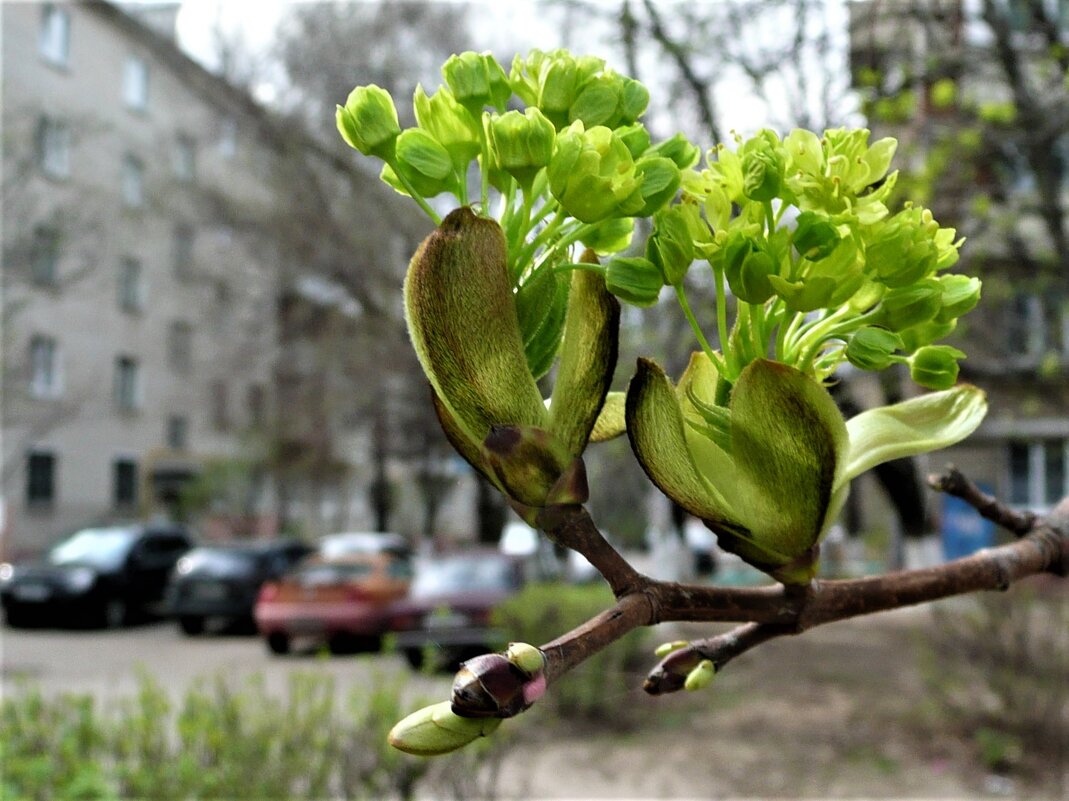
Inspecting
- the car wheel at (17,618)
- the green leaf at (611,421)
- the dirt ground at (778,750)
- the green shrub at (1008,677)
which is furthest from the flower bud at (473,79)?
the car wheel at (17,618)

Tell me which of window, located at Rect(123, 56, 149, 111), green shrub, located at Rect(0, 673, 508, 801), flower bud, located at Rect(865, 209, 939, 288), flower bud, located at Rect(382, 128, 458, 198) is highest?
window, located at Rect(123, 56, 149, 111)

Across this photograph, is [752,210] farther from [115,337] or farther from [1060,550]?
[115,337]

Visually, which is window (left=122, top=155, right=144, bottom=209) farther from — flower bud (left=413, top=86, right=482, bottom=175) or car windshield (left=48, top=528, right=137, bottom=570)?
flower bud (left=413, top=86, right=482, bottom=175)

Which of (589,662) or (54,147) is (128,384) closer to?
(54,147)

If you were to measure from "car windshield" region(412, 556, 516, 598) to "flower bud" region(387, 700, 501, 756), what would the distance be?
413 inches

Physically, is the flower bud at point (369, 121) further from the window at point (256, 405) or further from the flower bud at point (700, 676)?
the window at point (256, 405)

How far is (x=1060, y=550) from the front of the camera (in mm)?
846

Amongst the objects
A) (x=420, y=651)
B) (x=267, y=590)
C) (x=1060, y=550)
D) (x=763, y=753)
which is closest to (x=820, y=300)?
(x=1060, y=550)

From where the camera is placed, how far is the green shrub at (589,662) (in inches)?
311

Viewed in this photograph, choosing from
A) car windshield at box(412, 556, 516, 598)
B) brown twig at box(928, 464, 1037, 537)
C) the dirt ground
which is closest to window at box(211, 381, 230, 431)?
car windshield at box(412, 556, 516, 598)

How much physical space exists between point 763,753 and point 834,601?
7.07 m

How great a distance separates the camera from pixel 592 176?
0.56 m

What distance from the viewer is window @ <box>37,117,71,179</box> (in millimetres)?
16052

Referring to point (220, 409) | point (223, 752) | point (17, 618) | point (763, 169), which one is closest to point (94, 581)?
point (17, 618)
